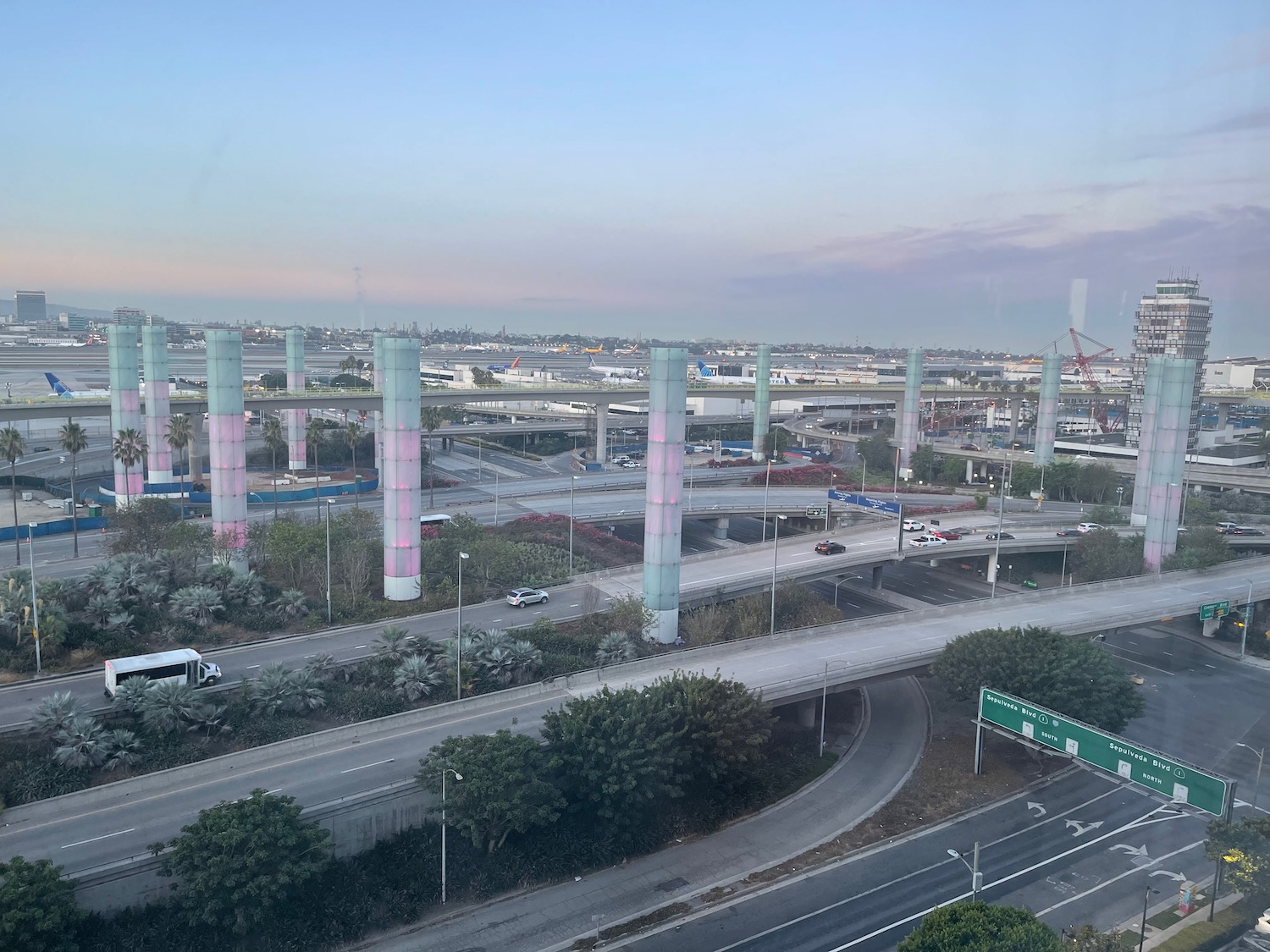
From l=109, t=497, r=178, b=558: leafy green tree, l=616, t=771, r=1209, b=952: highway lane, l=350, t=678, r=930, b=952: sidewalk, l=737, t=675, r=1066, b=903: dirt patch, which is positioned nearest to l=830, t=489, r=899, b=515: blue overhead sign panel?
l=737, t=675, r=1066, b=903: dirt patch

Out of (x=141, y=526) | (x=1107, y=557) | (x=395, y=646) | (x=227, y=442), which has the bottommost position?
(x=395, y=646)

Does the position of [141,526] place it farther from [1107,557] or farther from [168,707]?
[1107,557]

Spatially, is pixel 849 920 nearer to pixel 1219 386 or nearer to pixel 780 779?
pixel 780 779

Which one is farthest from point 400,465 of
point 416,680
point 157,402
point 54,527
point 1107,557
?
point 1107,557

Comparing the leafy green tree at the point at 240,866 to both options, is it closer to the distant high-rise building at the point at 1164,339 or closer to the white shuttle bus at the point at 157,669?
the white shuttle bus at the point at 157,669

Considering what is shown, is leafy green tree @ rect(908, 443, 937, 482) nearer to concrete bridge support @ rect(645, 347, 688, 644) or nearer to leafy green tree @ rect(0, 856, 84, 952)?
concrete bridge support @ rect(645, 347, 688, 644)

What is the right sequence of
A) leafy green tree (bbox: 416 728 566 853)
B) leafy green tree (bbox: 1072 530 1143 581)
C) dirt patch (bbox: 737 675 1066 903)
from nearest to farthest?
leafy green tree (bbox: 416 728 566 853)
dirt patch (bbox: 737 675 1066 903)
leafy green tree (bbox: 1072 530 1143 581)
